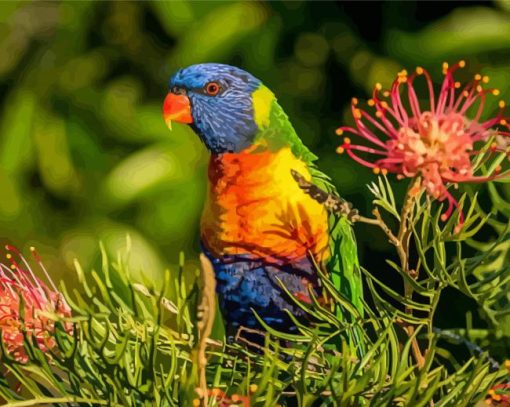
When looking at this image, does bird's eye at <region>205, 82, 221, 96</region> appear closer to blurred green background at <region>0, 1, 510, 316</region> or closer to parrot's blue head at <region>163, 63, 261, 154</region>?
parrot's blue head at <region>163, 63, 261, 154</region>

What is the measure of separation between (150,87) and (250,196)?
0.83m

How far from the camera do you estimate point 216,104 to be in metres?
0.99

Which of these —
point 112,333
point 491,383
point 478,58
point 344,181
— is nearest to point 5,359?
point 112,333

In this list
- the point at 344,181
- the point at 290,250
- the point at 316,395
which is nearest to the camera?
the point at 316,395

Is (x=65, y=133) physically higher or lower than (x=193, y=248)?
higher

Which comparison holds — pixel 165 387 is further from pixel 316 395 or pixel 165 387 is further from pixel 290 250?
pixel 290 250

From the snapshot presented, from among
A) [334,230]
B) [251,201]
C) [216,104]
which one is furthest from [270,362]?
[216,104]

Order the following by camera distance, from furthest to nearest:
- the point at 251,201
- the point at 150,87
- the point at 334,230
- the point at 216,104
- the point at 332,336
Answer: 1. the point at 150,87
2. the point at 216,104
3. the point at 251,201
4. the point at 334,230
5. the point at 332,336

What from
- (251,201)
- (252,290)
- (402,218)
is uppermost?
(402,218)

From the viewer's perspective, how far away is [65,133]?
5.54ft

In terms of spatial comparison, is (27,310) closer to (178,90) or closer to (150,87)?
(178,90)

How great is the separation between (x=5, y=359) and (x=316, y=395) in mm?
160

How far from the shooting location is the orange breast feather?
844mm

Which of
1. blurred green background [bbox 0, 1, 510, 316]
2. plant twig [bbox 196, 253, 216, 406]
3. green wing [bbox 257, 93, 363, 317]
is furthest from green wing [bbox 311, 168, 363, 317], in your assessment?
blurred green background [bbox 0, 1, 510, 316]
